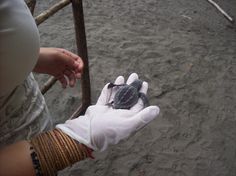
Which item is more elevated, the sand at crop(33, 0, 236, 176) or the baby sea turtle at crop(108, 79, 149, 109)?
the baby sea turtle at crop(108, 79, 149, 109)

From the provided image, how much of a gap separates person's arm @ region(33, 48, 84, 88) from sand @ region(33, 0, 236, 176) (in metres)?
0.70

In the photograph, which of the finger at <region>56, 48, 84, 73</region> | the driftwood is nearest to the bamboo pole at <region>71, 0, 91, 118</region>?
the finger at <region>56, 48, 84, 73</region>

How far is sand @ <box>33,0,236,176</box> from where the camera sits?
163 centimetres

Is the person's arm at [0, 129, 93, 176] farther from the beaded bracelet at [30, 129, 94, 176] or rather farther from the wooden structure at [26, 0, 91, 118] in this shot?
the wooden structure at [26, 0, 91, 118]

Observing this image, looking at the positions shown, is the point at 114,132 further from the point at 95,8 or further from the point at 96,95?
the point at 95,8

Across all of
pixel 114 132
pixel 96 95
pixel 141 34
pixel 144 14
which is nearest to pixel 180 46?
pixel 141 34

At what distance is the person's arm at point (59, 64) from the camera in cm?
90

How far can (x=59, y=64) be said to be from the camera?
0.94m

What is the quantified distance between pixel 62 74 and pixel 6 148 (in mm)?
357

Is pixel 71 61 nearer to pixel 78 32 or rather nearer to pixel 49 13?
pixel 49 13

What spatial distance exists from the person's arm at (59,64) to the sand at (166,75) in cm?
70

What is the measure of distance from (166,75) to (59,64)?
1286 millimetres

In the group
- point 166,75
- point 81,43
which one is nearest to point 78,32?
point 81,43

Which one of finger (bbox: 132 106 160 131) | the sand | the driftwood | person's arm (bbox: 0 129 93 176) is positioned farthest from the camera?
the driftwood
